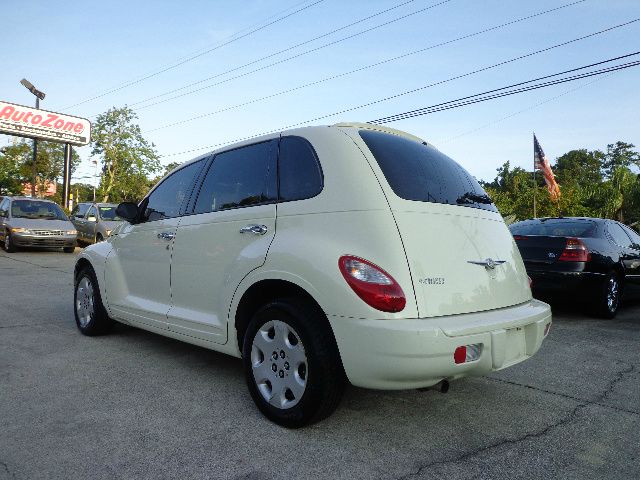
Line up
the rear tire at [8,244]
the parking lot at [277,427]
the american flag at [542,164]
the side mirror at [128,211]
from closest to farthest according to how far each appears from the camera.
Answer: the parking lot at [277,427] → the side mirror at [128,211] → the rear tire at [8,244] → the american flag at [542,164]

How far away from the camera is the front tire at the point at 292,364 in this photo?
8.56ft

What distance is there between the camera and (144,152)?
5325cm

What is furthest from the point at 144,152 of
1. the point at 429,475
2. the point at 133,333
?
the point at 429,475

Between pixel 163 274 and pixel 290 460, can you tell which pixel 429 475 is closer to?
pixel 290 460

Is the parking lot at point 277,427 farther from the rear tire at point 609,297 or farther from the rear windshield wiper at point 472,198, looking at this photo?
the rear tire at point 609,297

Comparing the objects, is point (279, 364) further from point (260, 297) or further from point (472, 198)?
point (472, 198)

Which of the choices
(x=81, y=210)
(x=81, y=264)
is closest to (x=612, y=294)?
(x=81, y=264)

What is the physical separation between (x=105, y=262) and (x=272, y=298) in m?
2.45

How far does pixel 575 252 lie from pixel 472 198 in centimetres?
378

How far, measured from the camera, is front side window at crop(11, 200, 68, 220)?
14531 millimetres

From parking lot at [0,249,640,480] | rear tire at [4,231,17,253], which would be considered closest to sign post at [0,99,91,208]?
rear tire at [4,231,17,253]


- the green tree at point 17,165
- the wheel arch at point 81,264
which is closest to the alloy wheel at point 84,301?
the wheel arch at point 81,264

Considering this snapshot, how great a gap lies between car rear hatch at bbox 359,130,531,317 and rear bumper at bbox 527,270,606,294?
11.4 feet

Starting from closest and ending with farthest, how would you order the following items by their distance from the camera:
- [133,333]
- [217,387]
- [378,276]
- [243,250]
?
[378,276]
[243,250]
[217,387]
[133,333]
